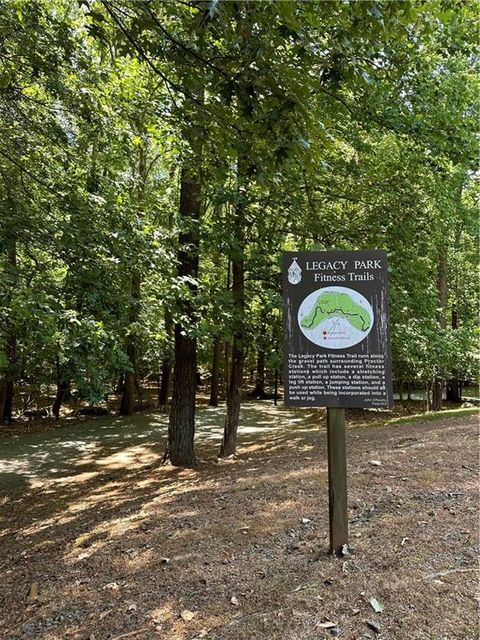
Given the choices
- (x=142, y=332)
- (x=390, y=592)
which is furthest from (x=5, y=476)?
(x=390, y=592)

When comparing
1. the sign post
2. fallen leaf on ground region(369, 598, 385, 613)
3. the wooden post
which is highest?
the sign post

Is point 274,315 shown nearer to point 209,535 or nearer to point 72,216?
point 72,216

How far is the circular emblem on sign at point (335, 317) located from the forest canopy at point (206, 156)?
872 mm

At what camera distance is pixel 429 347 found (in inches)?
474

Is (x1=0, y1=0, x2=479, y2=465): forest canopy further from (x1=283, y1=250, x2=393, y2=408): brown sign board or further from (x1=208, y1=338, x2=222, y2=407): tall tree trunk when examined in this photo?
(x1=208, y1=338, x2=222, y2=407): tall tree trunk

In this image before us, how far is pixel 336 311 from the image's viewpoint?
323cm

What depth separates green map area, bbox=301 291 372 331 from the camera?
320 cm

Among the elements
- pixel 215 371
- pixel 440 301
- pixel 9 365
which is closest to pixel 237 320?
pixel 9 365

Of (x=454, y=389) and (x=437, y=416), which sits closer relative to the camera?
(x=437, y=416)

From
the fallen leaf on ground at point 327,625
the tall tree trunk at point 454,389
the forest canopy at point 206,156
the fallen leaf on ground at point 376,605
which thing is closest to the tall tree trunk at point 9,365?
the forest canopy at point 206,156

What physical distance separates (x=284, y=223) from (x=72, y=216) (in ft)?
12.8

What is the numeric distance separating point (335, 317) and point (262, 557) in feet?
5.68

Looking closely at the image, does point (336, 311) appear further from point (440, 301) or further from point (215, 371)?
point (215, 371)

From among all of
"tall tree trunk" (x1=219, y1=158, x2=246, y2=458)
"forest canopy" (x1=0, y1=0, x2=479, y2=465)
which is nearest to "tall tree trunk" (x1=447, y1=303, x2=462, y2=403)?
"forest canopy" (x1=0, y1=0, x2=479, y2=465)
